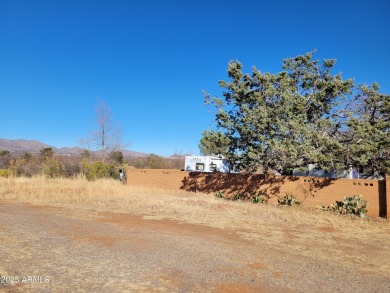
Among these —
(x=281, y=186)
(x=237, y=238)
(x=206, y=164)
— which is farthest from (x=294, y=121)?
(x=206, y=164)

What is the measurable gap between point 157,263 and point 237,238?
2.96 metres

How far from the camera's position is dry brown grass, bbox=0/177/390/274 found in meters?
7.00

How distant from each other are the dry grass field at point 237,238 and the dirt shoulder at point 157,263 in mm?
19

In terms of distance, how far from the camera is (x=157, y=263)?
548cm

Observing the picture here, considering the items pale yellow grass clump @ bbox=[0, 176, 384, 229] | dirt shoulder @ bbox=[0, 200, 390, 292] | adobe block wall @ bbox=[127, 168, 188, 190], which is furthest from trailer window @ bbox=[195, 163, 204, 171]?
dirt shoulder @ bbox=[0, 200, 390, 292]

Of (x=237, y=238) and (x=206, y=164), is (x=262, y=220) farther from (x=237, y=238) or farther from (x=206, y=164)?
(x=206, y=164)

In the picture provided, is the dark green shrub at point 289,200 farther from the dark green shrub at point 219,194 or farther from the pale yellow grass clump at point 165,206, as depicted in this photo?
the dark green shrub at point 219,194

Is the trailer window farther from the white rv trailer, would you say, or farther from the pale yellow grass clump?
the pale yellow grass clump

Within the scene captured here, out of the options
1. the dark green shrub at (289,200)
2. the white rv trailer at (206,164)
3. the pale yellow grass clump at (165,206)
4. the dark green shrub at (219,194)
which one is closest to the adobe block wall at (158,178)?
the dark green shrub at (219,194)

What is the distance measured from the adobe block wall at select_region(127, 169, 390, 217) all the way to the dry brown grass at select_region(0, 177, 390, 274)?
3.05 feet

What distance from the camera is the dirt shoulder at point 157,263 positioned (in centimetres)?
450

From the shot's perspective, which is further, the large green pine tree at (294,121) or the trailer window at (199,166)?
the trailer window at (199,166)

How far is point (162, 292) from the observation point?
4211 millimetres

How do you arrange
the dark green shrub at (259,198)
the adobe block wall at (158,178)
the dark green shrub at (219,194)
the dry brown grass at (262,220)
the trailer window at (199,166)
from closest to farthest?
the dry brown grass at (262,220)
the dark green shrub at (259,198)
the dark green shrub at (219,194)
the adobe block wall at (158,178)
the trailer window at (199,166)
